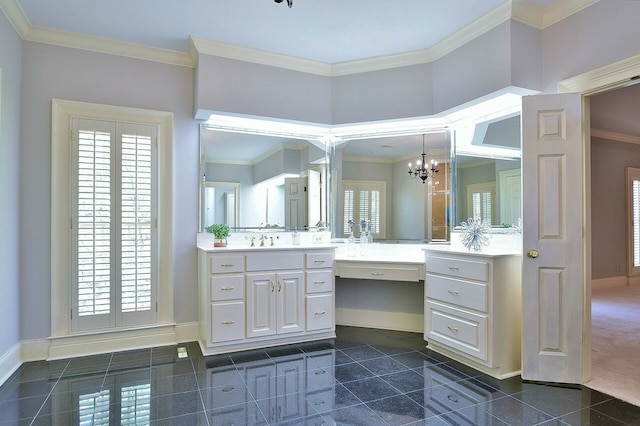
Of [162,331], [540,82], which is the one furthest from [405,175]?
[162,331]

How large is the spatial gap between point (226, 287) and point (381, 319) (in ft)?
5.69

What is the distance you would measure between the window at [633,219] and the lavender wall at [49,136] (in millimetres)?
7146

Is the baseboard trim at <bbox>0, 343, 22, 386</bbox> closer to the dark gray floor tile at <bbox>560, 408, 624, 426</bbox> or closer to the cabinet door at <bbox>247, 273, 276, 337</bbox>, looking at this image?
the cabinet door at <bbox>247, 273, 276, 337</bbox>

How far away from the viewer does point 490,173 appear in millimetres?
3482

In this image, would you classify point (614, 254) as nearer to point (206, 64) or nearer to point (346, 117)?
point (346, 117)

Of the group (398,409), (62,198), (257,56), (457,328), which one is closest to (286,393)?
(398,409)

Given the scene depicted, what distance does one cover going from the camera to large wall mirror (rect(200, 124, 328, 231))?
3.76 metres

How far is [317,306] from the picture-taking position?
11.8 ft

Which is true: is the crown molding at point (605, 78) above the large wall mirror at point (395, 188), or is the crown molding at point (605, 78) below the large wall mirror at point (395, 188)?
above

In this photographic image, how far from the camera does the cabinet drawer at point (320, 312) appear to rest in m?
3.58

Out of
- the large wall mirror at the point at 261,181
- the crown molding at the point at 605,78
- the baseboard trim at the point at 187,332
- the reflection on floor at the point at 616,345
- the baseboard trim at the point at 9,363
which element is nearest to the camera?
the crown molding at the point at 605,78

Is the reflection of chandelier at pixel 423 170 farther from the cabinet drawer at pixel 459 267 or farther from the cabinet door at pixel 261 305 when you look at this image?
the cabinet door at pixel 261 305

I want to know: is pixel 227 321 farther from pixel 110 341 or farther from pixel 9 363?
pixel 9 363

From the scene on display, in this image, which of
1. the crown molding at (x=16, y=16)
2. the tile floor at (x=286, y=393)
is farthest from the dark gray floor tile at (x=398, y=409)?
the crown molding at (x=16, y=16)
